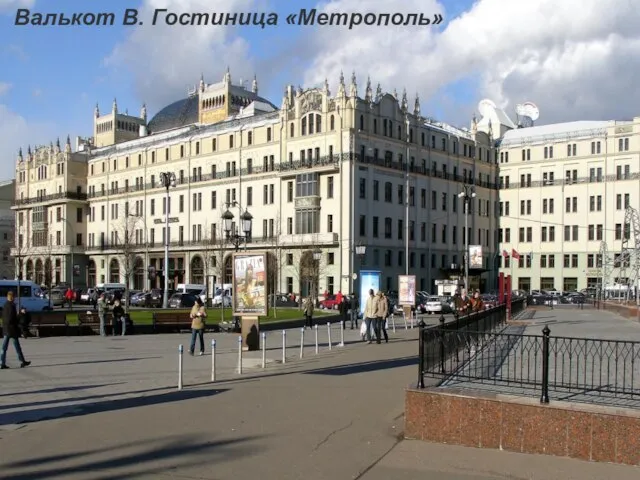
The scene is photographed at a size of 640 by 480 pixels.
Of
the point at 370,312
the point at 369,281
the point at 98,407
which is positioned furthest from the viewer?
the point at 369,281

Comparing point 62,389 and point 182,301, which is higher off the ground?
point 62,389

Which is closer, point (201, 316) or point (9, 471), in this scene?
point (9, 471)

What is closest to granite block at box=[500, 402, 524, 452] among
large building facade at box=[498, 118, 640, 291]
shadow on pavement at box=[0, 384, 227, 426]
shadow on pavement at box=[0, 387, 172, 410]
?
shadow on pavement at box=[0, 384, 227, 426]

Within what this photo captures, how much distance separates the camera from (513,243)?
3632 inches

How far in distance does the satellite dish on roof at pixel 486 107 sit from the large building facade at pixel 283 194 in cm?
211

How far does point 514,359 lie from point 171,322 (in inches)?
949

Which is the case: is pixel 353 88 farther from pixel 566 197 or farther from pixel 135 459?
pixel 135 459

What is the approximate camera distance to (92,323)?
3206 cm

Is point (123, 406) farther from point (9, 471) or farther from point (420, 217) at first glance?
point (420, 217)

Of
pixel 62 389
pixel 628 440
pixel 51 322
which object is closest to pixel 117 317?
pixel 51 322

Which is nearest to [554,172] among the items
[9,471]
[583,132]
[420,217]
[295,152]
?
[583,132]

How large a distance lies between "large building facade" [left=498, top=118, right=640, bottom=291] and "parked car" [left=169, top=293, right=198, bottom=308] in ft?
144

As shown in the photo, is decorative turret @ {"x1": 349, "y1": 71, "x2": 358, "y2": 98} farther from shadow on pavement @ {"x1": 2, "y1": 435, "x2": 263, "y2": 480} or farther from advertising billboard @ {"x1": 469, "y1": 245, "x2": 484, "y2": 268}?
shadow on pavement @ {"x1": 2, "y1": 435, "x2": 263, "y2": 480}

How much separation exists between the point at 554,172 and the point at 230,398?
80988 mm
